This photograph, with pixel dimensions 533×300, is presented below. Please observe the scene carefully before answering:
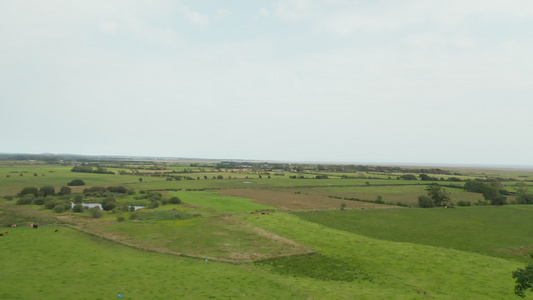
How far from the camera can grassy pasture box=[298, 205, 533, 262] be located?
42.8m

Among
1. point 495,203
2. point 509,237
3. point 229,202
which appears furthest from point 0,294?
point 495,203

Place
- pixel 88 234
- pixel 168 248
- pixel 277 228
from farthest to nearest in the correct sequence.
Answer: pixel 277 228
pixel 88 234
pixel 168 248

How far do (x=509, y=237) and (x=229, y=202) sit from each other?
198 ft

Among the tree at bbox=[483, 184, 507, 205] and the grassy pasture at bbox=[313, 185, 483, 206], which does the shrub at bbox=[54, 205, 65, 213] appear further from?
the tree at bbox=[483, 184, 507, 205]

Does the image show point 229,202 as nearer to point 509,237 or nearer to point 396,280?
point 396,280

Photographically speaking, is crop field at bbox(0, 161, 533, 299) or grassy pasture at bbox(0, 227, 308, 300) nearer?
grassy pasture at bbox(0, 227, 308, 300)

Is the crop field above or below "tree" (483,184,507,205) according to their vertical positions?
below

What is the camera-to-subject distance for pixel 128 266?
3059 cm

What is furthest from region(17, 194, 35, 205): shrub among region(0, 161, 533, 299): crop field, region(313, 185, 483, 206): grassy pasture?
region(313, 185, 483, 206): grassy pasture

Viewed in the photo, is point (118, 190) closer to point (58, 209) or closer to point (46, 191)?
point (46, 191)

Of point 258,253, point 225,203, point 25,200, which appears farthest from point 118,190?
point 258,253

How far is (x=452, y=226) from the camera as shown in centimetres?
5556

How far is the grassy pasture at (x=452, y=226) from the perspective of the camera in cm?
4284

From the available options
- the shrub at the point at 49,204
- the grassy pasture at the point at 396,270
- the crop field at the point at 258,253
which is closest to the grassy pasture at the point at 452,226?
the crop field at the point at 258,253
